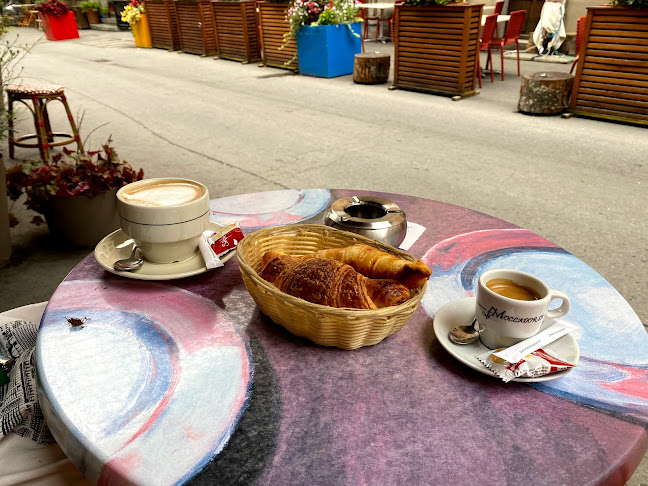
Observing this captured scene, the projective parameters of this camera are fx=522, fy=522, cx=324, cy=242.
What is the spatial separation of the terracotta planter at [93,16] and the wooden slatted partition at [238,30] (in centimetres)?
1020

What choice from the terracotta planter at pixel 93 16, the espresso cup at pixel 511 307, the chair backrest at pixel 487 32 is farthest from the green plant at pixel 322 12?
the terracotta planter at pixel 93 16

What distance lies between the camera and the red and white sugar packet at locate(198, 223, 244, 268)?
115 centimetres

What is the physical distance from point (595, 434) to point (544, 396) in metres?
0.09

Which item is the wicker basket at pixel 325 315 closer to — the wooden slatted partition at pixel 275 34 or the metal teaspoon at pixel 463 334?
the metal teaspoon at pixel 463 334

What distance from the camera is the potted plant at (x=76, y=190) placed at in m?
2.80

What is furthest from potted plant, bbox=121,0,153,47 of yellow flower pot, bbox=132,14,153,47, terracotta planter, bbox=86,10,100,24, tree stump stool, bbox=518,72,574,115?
tree stump stool, bbox=518,72,574,115

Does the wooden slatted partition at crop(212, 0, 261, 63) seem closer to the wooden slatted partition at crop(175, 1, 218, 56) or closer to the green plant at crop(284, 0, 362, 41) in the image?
the wooden slatted partition at crop(175, 1, 218, 56)

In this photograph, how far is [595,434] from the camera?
753mm

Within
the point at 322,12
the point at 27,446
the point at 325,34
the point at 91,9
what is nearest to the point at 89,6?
the point at 91,9

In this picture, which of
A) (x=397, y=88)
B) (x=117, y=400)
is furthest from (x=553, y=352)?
(x=397, y=88)

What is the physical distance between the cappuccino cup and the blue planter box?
699 cm

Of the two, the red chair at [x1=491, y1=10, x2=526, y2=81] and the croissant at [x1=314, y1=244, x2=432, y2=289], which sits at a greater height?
the croissant at [x1=314, y1=244, x2=432, y2=289]

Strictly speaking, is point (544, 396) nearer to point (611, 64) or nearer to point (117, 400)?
point (117, 400)

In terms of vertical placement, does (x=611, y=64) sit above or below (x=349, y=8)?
below
